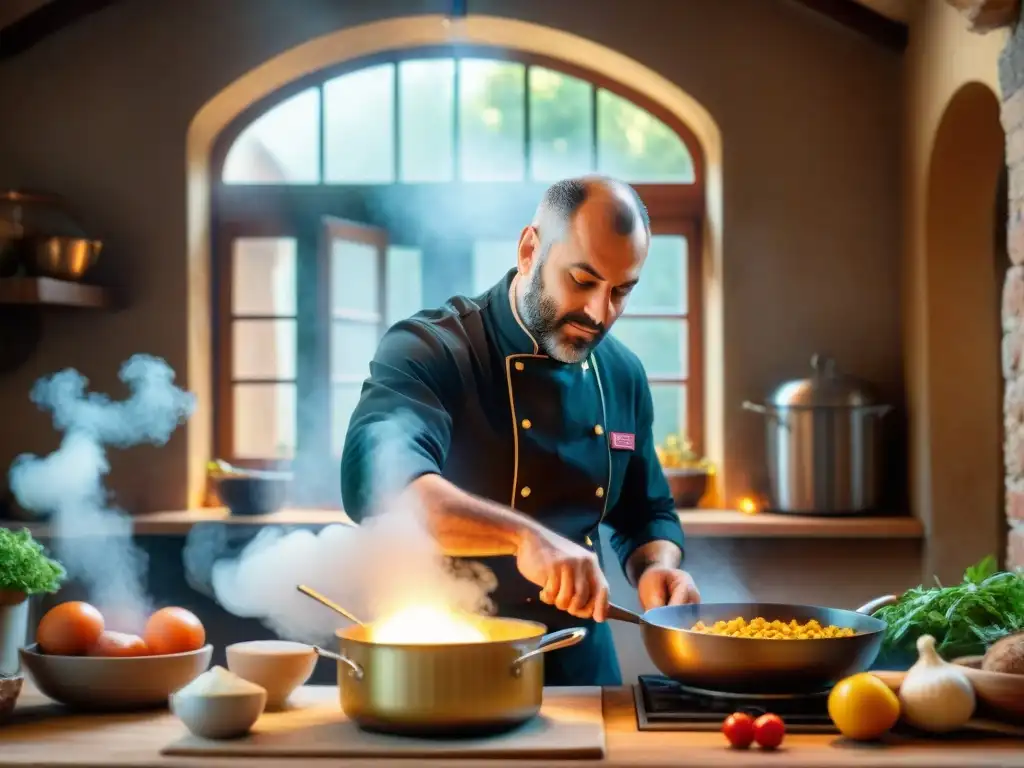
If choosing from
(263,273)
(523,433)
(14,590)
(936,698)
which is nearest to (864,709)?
(936,698)

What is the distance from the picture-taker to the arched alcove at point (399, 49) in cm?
467

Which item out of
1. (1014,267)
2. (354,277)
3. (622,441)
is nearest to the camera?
(622,441)

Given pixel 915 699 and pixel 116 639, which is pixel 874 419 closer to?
pixel 915 699

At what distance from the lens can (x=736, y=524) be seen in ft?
13.8

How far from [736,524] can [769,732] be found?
264cm

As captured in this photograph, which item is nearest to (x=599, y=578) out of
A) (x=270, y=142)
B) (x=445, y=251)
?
(x=445, y=251)

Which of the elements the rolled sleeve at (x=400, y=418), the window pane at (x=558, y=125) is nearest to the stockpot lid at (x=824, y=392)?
the window pane at (x=558, y=125)

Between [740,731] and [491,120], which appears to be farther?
[491,120]

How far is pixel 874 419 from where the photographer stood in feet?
14.1

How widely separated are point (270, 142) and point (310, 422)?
1180 millimetres

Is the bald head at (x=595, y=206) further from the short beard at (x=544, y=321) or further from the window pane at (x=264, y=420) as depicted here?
the window pane at (x=264, y=420)

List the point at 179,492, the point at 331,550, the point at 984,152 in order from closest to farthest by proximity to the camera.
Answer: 1. the point at 331,550
2. the point at 984,152
3. the point at 179,492

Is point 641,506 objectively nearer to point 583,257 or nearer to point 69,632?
point 583,257

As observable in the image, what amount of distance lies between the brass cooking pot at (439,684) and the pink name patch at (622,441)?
2.94 ft
